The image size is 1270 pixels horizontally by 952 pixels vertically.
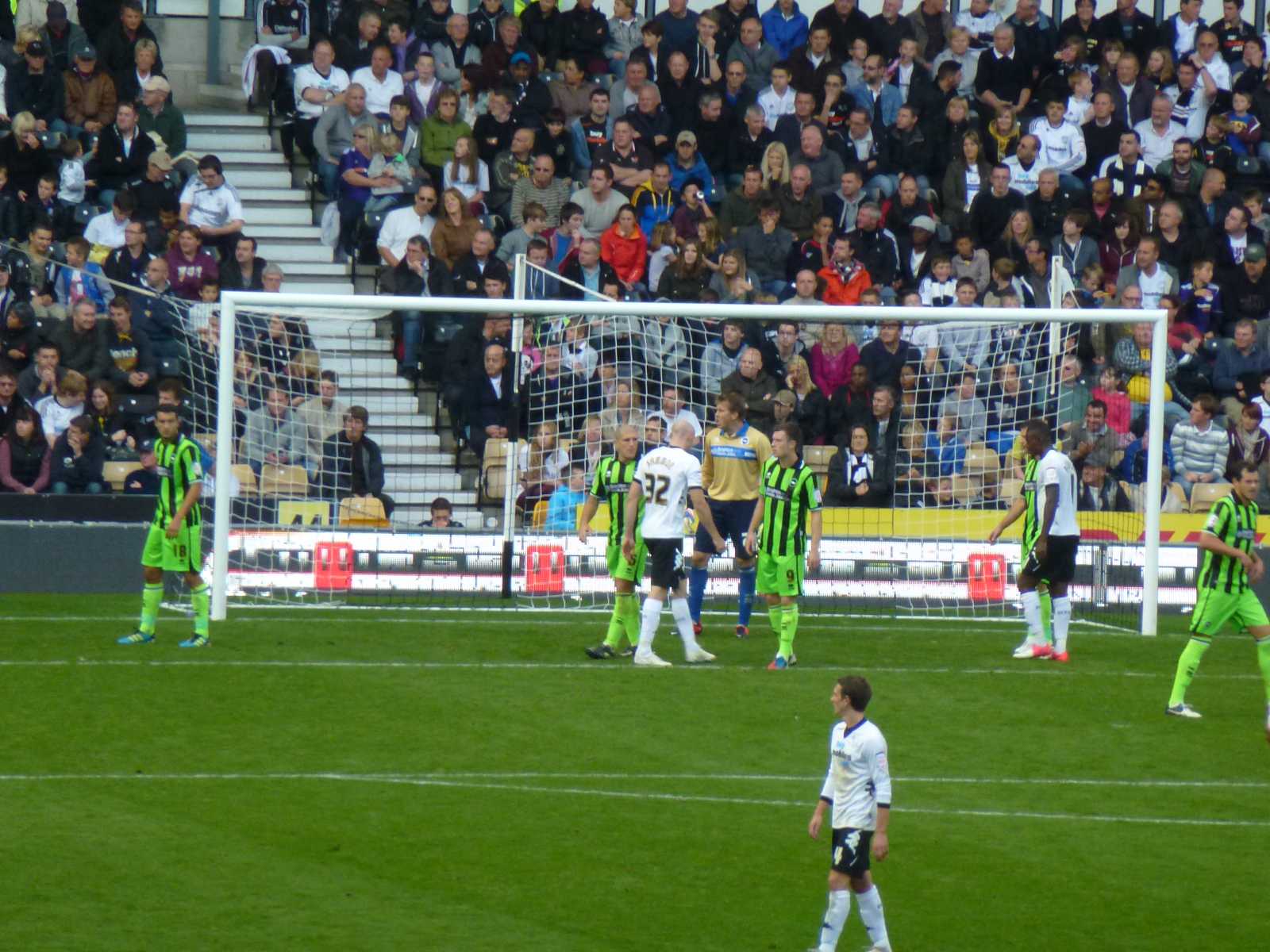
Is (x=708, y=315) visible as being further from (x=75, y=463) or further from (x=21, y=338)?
(x=21, y=338)

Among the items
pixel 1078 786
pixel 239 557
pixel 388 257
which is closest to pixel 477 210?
pixel 388 257

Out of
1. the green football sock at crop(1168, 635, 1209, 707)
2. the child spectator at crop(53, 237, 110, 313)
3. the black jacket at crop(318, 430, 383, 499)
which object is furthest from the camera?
the child spectator at crop(53, 237, 110, 313)

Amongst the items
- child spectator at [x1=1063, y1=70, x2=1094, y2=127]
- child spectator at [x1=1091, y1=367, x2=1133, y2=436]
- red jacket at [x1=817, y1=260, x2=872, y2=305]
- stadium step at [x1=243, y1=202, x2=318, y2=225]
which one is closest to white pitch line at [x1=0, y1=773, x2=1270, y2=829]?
child spectator at [x1=1091, y1=367, x2=1133, y2=436]

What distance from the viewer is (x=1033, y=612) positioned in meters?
15.8

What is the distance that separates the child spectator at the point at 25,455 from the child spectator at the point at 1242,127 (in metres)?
15.0

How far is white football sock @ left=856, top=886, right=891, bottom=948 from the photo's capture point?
26.7ft

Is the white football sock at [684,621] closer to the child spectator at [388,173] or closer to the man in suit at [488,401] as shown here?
the man in suit at [488,401]

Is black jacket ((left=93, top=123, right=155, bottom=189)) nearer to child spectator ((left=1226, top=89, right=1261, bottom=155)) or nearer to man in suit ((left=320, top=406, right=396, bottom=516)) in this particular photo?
man in suit ((left=320, top=406, right=396, bottom=516))

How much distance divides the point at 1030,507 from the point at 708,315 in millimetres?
3268

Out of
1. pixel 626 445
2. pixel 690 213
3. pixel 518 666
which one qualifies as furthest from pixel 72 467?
pixel 690 213

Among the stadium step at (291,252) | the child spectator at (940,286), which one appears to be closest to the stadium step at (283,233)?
the stadium step at (291,252)

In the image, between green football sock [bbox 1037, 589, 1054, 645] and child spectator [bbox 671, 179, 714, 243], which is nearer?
green football sock [bbox 1037, 589, 1054, 645]

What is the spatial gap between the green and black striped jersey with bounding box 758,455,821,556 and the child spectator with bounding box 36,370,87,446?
7.66m

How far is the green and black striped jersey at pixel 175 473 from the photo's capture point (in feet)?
49.1
